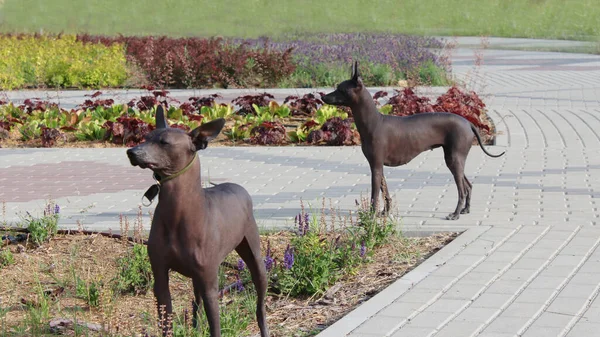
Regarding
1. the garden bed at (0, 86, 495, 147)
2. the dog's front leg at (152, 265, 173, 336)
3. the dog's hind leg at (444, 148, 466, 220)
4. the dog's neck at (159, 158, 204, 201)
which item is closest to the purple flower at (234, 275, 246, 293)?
the dog's front leg at (152, 265, 173, 336)

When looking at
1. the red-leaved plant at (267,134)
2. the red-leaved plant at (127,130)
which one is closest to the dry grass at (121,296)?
the red-leaved plant at (267,134)

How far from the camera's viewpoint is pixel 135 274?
584 cm

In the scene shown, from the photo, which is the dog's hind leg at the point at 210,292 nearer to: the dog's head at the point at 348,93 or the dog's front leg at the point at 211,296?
the dog's front leg at the point at 211,296

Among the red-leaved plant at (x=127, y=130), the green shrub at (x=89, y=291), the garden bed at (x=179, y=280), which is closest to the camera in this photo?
the garden bed at (x=179, y=280)

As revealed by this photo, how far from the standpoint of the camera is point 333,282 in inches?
240

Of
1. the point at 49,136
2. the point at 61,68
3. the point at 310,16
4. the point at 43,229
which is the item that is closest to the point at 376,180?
the point at 43,229

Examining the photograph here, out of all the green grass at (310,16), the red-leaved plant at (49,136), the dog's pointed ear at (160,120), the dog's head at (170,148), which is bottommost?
the red-leaved plant at (49,136)

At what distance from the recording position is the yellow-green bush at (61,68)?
2047cm

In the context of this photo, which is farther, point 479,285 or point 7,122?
point 7,122

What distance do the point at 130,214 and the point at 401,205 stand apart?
2.41 metres

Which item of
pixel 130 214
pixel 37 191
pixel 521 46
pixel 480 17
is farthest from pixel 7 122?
pixel 480 17

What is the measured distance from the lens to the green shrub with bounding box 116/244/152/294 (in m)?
5.84

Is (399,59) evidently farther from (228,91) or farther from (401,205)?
(401,205)

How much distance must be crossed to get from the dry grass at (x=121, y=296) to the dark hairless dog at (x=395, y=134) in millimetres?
725
